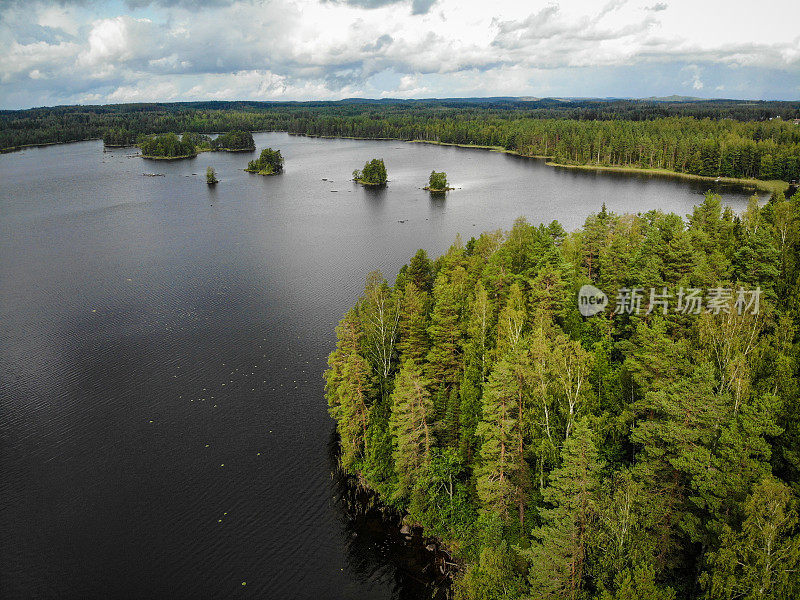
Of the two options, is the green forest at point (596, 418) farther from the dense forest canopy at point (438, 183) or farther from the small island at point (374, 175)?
the small island at point (374, 175)

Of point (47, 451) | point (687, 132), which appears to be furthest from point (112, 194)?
point (687, 132)

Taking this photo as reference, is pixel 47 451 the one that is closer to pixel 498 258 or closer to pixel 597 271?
pixel 498 258

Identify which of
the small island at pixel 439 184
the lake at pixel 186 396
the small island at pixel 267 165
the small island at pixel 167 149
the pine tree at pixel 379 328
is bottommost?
the lake at pixel 186 396

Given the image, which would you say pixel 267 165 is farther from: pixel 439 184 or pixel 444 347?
pixel 444 347

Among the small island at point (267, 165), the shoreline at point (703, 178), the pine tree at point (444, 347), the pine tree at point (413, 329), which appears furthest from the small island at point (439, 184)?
the pine tree at point (444, 347)

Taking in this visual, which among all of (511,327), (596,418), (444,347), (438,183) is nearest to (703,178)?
Answer: (438,183)

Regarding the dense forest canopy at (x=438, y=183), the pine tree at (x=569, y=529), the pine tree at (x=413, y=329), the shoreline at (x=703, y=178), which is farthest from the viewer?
the dense forest canopy at (x=438, y=183)

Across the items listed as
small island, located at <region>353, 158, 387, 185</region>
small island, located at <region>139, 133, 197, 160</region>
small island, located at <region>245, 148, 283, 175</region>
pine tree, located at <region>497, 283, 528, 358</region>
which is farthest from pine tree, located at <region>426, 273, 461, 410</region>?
small island, located at <region>139, 133, 197, 160</region>

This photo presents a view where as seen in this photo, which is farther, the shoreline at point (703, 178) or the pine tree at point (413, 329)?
the shoreline at point (703, 178)

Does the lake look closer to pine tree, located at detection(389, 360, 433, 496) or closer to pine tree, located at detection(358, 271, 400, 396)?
pine tree, located at detection(389, 360, 433, 496)
